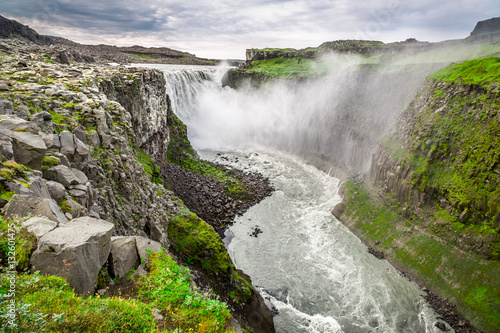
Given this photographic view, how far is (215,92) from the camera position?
257 feet

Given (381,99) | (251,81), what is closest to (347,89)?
(381,99)

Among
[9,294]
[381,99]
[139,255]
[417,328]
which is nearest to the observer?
[9,294]

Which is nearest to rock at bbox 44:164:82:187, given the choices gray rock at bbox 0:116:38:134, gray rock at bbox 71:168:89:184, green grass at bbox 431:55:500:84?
gray rock at bbox 71:168:89:184

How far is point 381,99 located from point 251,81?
153 feet

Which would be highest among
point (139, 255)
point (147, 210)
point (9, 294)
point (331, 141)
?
point (9, 294)

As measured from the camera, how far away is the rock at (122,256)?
8648 millimetres

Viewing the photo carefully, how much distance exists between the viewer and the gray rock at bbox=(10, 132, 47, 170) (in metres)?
9.05

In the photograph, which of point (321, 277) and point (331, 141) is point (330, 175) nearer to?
point (331, 141)

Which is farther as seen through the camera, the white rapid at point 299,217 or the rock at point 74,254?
the white rapid at point 299,217

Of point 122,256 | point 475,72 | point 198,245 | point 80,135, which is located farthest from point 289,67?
point 122,256

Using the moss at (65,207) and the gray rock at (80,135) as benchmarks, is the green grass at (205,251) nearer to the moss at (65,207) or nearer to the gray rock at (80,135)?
the gray rock at (80,135)

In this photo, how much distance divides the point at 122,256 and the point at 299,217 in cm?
3067

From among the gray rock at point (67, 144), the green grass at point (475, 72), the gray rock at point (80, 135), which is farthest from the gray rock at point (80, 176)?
the green grass at point (475, 72)

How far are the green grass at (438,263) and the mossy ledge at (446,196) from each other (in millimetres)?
70
